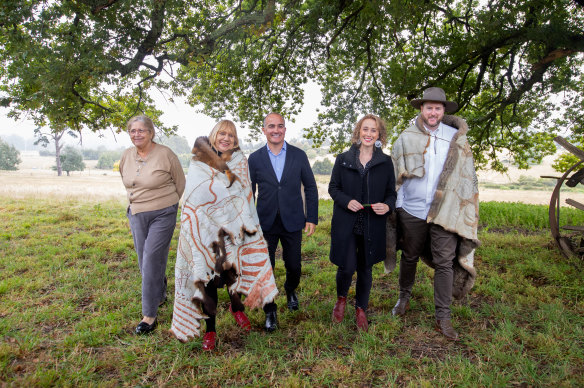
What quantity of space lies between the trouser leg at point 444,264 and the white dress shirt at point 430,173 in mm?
261

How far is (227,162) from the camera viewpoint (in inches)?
134

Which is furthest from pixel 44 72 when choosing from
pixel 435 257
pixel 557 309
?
pixel 557 309

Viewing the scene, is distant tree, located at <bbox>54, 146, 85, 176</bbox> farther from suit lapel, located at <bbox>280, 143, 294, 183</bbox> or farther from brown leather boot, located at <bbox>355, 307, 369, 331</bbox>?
brown leather boot, located at <bbox>355, 307, 369, 331</bbox>

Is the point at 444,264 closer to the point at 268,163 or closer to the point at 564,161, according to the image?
the point at 268,163

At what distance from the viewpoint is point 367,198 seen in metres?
3.49

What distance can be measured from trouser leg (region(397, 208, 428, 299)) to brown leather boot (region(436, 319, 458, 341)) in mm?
522

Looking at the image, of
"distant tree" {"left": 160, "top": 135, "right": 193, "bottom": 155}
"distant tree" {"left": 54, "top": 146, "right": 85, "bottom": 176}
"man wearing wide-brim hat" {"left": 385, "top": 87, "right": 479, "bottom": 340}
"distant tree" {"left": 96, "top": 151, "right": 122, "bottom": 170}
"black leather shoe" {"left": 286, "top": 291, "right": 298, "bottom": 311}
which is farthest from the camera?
"distant tree" {"left": 96, "top": 151, "right": 122, "bottom": 170}

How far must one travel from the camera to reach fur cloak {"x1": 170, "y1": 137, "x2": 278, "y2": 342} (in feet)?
10.5

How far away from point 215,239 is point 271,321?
113 cm

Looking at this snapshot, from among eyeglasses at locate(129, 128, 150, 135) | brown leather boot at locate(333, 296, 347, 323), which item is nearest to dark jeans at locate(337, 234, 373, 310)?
brown leather boot at locate(333, 296, 347, 323)

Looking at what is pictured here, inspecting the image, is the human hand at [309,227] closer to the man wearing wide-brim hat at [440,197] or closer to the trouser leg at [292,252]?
the trouser leg at [292,252]

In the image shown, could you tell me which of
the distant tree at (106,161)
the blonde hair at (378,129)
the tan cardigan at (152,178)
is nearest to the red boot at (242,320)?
the tan cardigan at (152,178)

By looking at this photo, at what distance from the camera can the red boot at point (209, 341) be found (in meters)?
3.20

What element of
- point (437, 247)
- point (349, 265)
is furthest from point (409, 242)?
point (349, 265)
